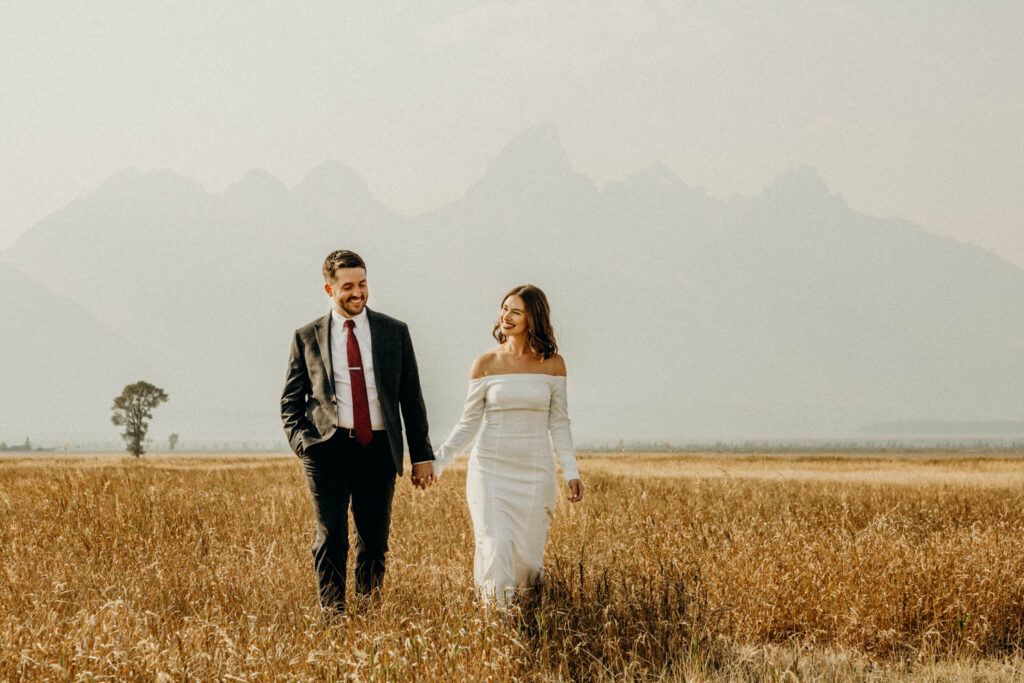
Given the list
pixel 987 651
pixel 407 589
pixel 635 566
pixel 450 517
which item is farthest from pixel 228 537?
pixel 987 651

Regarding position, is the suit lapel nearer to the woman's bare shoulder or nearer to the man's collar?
the man's collar

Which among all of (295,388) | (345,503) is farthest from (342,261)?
(345,503)

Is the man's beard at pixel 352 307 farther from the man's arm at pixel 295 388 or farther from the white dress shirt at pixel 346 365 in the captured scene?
the man's arm at pixel 295 388

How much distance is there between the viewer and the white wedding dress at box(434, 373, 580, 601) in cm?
519

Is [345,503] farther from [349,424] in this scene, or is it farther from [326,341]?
[326,341]

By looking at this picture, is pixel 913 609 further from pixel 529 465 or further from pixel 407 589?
pixel 407 589

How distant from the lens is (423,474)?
18.0ft

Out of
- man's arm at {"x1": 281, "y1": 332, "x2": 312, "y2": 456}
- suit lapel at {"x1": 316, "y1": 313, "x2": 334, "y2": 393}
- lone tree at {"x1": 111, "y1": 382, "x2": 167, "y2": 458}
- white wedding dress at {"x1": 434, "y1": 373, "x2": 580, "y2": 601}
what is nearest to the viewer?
white wedding dress at {"x1": 434, "y1": 373, "x2": 580, "y2": 601}

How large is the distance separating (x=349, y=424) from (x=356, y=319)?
0.73 m

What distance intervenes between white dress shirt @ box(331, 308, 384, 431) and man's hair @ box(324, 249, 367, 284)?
1.05 ft

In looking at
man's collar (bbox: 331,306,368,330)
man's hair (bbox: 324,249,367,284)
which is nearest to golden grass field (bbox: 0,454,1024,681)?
man's collar (bbox: 331,306,368,330)

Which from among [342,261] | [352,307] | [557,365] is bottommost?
[557,365]

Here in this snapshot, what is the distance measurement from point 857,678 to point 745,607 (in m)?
1.02

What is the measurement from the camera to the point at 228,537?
8.76 metres
